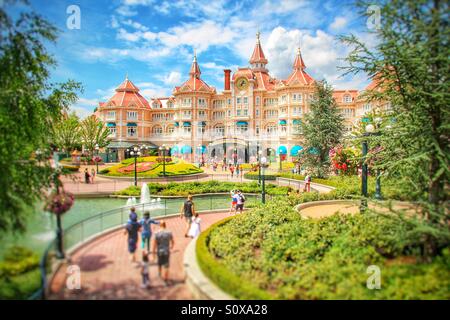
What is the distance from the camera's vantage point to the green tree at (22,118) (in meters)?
6.11

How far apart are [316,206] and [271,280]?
9123mm

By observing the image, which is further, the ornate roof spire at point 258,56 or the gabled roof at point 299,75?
the ornate roof spire at point 258,56

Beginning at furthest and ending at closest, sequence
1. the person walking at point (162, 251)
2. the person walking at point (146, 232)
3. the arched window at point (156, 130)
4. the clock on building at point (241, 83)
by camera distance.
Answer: the arched window at point (156, 130) < the clock on building at point (241, 83) < the person walking at point (146, 232) < the person walking at point (162, 251)

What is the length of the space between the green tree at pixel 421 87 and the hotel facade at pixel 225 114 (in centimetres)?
3627

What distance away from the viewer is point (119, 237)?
23.9 feet

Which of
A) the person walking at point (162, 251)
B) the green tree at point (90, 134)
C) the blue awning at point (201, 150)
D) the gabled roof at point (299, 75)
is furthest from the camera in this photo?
the blue awning at point (201, 150)

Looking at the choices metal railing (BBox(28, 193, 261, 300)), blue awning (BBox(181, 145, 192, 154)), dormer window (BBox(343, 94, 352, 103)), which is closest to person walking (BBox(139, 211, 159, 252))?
metal railing (BBox(28, 193, 261, 300))

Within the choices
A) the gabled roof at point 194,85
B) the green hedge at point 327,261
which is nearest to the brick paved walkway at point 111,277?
the green hedge at point 327,261

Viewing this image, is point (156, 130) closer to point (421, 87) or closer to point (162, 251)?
point (162, 251)

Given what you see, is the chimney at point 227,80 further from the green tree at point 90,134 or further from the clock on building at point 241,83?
the green tree at point 90,134

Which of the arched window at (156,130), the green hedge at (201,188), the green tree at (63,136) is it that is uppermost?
the arched window at (156,130)
